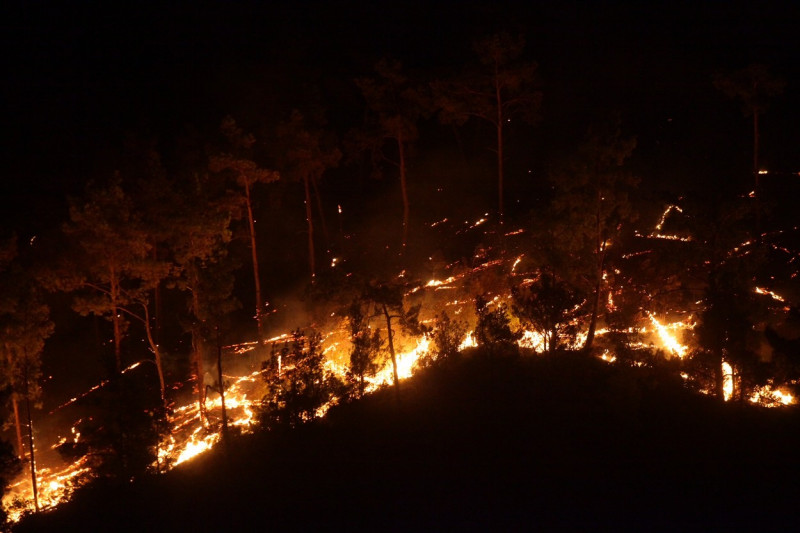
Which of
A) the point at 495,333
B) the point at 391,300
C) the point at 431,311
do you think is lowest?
the point at 431,311

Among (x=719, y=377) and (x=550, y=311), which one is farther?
(x=550, y=311)

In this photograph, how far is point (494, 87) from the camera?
24.4 meters

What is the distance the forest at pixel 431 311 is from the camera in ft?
36.5

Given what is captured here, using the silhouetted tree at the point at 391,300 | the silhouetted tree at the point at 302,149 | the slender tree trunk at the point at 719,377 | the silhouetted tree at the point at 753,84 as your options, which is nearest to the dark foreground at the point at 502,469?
the slender tree trunk at the point at 719,377

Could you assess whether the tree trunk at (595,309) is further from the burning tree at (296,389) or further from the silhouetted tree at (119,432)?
the silhouetted tree at (119,432)

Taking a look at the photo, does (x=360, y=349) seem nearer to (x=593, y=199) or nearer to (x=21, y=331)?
(x=593, y=199)

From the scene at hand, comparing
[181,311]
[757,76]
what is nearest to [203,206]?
[181,311]

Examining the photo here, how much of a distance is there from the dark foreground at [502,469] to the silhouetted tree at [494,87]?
12.8m

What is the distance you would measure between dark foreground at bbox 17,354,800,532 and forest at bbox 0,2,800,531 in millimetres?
74

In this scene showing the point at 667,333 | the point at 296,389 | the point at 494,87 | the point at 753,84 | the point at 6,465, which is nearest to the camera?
the point at 296,389

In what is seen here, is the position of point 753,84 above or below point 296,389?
above

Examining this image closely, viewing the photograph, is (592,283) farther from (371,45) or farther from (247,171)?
(371,45)

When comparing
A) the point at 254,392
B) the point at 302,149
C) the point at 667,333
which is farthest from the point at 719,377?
the point at 302,149

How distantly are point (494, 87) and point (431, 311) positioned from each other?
9.79 m
